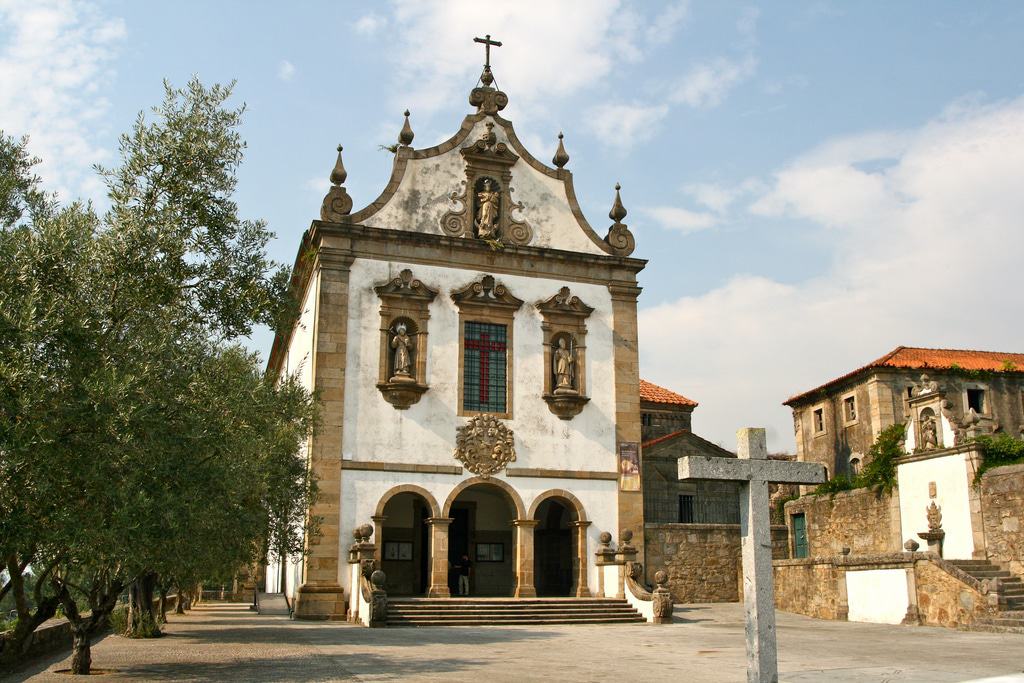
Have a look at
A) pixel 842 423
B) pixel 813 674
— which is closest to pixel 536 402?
pixel 813 674

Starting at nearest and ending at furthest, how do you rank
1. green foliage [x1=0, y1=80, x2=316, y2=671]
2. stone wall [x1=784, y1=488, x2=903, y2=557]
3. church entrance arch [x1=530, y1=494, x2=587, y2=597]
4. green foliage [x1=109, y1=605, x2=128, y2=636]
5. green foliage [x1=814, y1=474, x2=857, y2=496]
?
green foliage [x1=0, y1=80, x2=316, y2=671]
green foliage [x1=109, y1=605, x2=128, y2=636]
stone wall [x1=784, y1=488, x2=903, y2=557]
church entrance arch [x1=530, y1=494, x2=587, y2=597]
green foliage [x1=814, y1=474, x2=857, y2=496]

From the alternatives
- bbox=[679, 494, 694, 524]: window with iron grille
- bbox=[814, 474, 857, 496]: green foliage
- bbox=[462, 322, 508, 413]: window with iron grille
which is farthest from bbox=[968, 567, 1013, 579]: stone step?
bbox=[462, 322, 508, 413]: window with iron grille

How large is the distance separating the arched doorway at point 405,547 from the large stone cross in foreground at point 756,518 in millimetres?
17355

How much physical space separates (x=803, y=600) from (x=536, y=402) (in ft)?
27.4

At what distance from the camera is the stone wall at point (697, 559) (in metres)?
26.6

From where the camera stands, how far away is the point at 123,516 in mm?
9805

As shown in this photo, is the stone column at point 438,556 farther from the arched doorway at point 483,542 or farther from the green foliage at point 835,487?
the green foliage at point 835,487

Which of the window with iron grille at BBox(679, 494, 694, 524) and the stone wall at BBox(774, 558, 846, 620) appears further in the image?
the window with iron grille at BBox(679, 494, 694, 524)

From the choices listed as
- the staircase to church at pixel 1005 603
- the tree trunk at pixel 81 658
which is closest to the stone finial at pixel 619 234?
the staircase to church at pixel 1005 603

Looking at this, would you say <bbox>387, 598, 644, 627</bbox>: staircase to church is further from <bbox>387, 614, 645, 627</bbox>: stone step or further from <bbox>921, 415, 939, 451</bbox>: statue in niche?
<bbox>921, 415, 939, 451</bbox>: statue in niche

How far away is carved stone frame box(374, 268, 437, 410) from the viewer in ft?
76.9

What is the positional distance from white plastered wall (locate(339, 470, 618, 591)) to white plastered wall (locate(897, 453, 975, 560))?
24.6ft

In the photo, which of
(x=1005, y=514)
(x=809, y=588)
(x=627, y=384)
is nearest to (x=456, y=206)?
(x=627, y=384)

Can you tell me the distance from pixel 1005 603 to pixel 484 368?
41.2 feet
